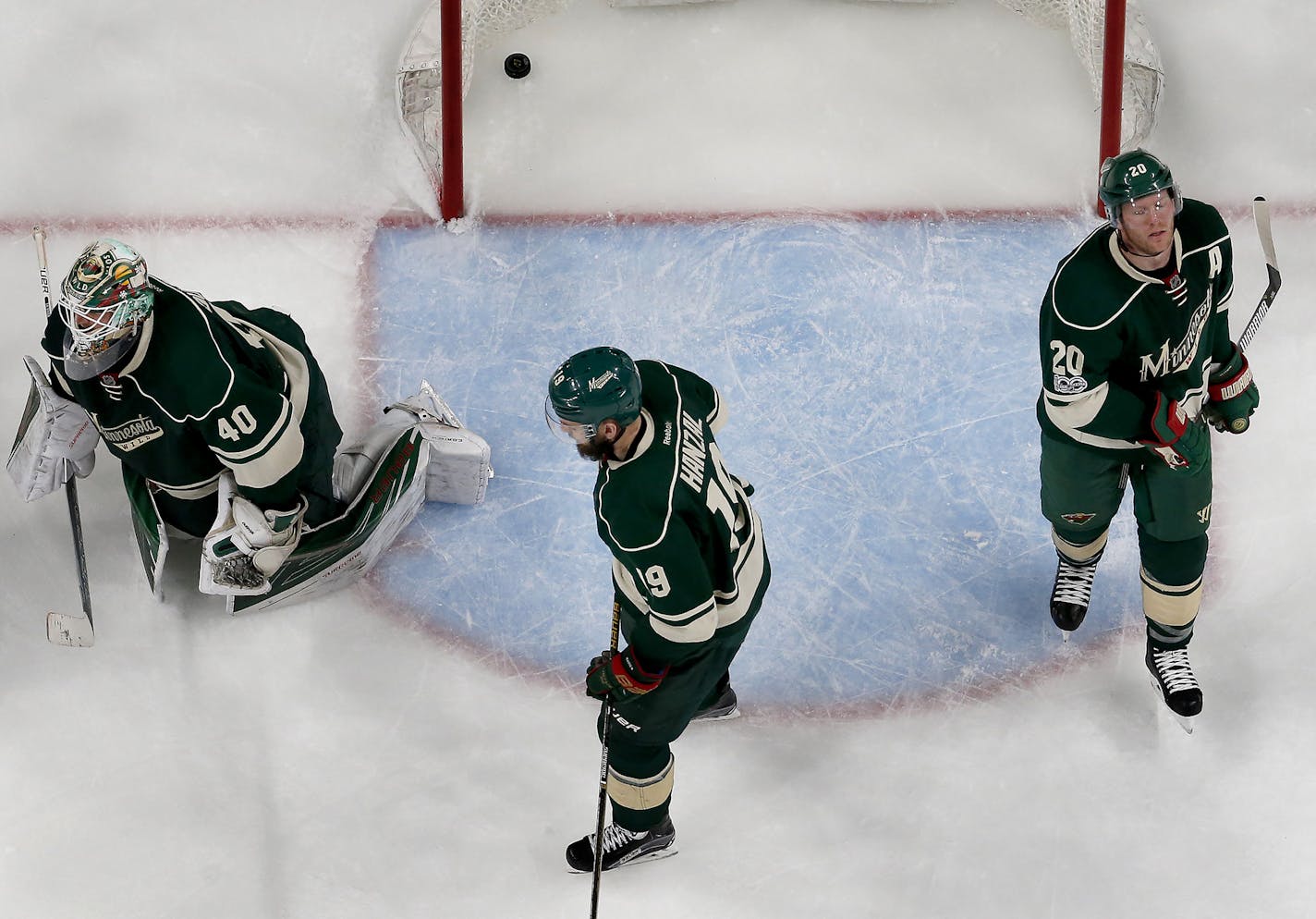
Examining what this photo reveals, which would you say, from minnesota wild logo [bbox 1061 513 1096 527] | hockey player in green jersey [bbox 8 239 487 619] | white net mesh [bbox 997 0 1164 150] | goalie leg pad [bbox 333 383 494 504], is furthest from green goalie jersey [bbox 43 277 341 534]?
white net mesh [bbox 997 0 1164 150]

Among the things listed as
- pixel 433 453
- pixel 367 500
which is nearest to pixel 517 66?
pixel 433 453

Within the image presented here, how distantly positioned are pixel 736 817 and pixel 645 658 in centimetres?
78

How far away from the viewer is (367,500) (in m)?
4.18

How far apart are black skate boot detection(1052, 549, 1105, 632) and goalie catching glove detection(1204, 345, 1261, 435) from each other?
524 millimetres

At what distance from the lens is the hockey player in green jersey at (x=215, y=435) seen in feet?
11.5

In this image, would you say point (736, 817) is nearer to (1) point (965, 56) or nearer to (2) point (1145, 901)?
(2) point (1145, 901)

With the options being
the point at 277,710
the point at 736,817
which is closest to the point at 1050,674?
the point at 736,817

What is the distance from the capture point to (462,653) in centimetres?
416

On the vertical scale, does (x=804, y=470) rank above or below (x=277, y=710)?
above

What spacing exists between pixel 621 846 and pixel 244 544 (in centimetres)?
111

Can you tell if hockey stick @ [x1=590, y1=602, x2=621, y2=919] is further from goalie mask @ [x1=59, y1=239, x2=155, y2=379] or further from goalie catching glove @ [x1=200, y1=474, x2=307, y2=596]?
goalie mask @ [x1=59, y1=239, x2=155, y2=379]

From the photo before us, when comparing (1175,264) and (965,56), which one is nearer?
(1175,264)

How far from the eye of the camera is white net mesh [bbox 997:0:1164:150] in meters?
5.05

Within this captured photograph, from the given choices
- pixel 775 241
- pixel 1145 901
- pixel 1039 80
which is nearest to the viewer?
pixel 1145 901
